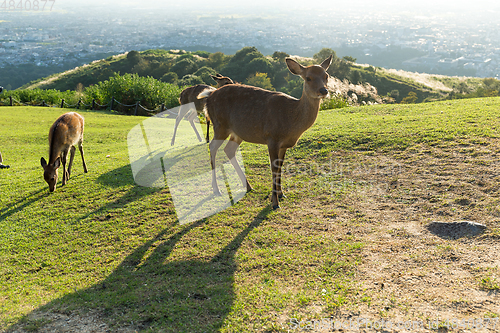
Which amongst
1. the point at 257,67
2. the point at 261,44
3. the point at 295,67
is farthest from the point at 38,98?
the point at 261,44

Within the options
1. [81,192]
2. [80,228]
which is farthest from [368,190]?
[81,192]

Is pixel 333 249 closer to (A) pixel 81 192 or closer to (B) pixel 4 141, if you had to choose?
(A) pixel 81 192

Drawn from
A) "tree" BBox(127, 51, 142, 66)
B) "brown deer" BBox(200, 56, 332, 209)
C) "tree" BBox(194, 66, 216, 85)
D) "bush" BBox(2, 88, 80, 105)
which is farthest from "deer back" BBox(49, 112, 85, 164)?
"tree" BBox(127, 51, 142, 66)

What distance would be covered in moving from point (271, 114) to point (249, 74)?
49375mm

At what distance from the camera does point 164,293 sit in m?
4.12

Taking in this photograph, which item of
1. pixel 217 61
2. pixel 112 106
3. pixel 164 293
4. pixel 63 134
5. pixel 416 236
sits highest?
pixel 217 61

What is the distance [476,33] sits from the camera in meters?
117

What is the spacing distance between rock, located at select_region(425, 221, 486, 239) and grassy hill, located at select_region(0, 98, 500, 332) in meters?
0.14

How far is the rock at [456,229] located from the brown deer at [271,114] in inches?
104

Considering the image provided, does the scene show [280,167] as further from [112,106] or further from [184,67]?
[184,67]

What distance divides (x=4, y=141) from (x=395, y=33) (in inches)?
5477

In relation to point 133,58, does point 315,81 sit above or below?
below

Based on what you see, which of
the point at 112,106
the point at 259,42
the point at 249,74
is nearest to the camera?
the point at 112,106

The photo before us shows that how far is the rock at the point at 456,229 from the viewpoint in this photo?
485 centimetres
